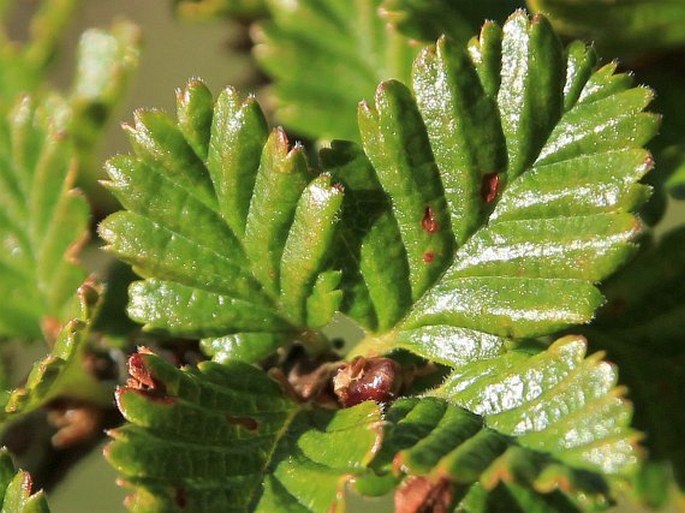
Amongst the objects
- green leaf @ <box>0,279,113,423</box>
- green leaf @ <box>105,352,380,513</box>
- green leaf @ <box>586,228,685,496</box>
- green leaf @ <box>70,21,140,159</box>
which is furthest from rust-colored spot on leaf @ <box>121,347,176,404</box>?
green leaf @ <box>70,21,140,159</box>

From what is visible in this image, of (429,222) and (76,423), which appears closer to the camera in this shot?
(429,222)

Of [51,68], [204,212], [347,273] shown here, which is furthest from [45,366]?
[51,68]

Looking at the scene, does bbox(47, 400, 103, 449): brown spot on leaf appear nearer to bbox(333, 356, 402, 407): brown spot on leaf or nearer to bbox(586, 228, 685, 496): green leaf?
bbox(333, 356, 402, 407): brown spot on leaf

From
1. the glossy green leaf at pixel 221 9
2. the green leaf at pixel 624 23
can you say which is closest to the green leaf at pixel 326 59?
the glossy green leaf at pixel 221 9

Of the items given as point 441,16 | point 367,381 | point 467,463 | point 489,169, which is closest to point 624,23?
point 441,16

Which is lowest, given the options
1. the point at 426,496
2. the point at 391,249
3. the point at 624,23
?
the point at 426,496

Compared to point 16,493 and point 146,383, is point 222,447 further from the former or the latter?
point 16,493

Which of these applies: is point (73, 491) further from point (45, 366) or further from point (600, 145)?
point (600, 145)
